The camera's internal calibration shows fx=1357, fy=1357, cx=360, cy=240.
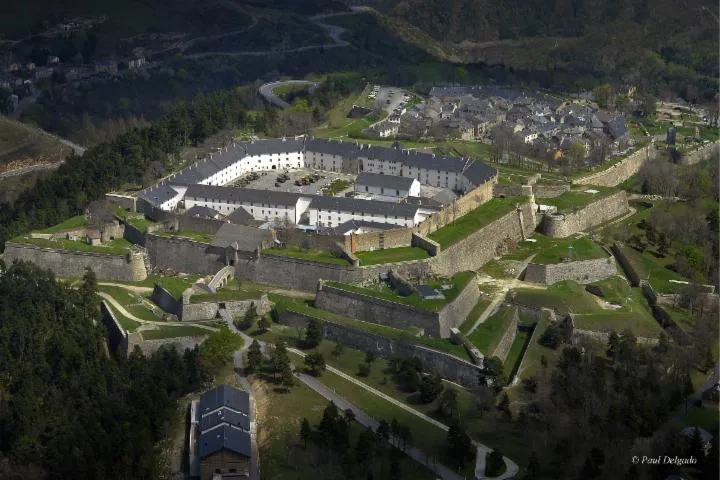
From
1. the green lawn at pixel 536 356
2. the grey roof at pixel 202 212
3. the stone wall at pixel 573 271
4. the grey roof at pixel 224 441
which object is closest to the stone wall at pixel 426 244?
the stone wall at pixel 573 271

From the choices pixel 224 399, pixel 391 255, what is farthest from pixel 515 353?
pixel 224 399

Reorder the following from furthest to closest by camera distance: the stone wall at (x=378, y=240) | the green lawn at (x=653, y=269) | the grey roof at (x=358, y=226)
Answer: the grey roof at (x=358, y=226) < the green lawn at (x=653, y=269) < the stone wall at (x=378, y=240)

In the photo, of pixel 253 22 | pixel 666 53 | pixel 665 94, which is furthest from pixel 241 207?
pixel 253 22

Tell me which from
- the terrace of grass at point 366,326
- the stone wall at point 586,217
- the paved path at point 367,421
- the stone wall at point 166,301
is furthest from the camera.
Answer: the stone wall at point 586,217

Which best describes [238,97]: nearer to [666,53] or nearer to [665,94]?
[665,94]

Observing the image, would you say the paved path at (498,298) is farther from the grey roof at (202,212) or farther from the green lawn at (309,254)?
the grey roof at (202,212)

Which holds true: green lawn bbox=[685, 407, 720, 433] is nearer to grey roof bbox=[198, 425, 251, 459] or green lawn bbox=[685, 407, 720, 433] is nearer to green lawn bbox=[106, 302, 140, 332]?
grey roof bbox=[198, 425, 251, 459]
